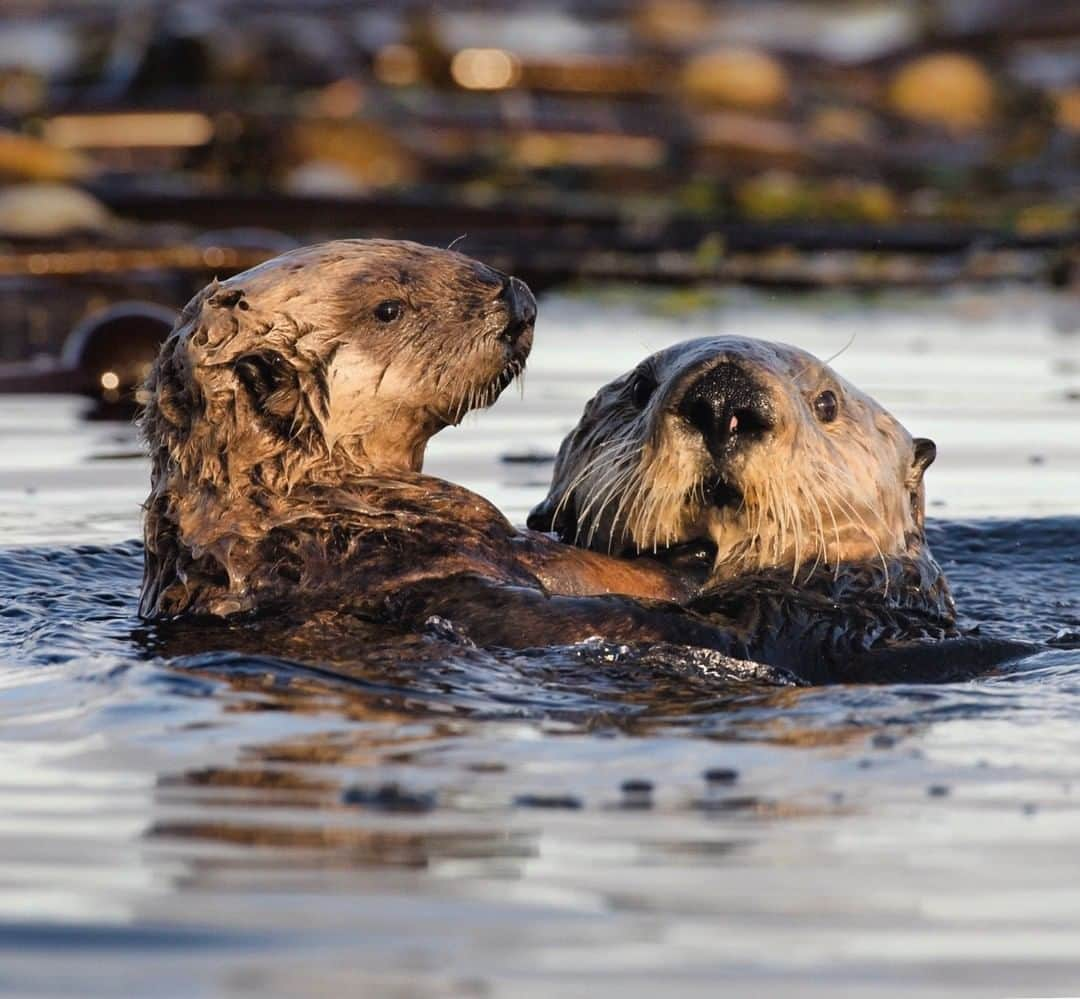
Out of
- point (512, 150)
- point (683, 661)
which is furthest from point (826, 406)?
point (512, 150)

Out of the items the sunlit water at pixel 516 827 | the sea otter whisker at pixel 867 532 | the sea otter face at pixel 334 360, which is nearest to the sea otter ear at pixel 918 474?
the sea otter whisker at pixel 867 532

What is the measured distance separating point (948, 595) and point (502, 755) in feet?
6.62

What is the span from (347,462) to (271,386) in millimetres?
253

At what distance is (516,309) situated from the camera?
213 inches

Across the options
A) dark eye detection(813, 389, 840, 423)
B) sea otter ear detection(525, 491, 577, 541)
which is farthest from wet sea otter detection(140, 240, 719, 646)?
dark eye detection(813, 389, 840, 423)

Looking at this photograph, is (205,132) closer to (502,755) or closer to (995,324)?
(995,324)

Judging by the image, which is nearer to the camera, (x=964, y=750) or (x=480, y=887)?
(x=480, y=887)

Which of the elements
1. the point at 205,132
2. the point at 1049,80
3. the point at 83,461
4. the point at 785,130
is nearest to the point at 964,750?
the point at 83,461

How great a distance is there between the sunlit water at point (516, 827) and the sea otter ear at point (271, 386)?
592 millimetres

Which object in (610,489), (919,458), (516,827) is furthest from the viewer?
(919,458)

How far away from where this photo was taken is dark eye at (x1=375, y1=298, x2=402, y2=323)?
5355mm

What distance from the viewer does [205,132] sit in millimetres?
22125

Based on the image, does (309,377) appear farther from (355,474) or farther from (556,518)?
(556,518)

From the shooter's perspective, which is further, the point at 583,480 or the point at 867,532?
the point at 583,480
